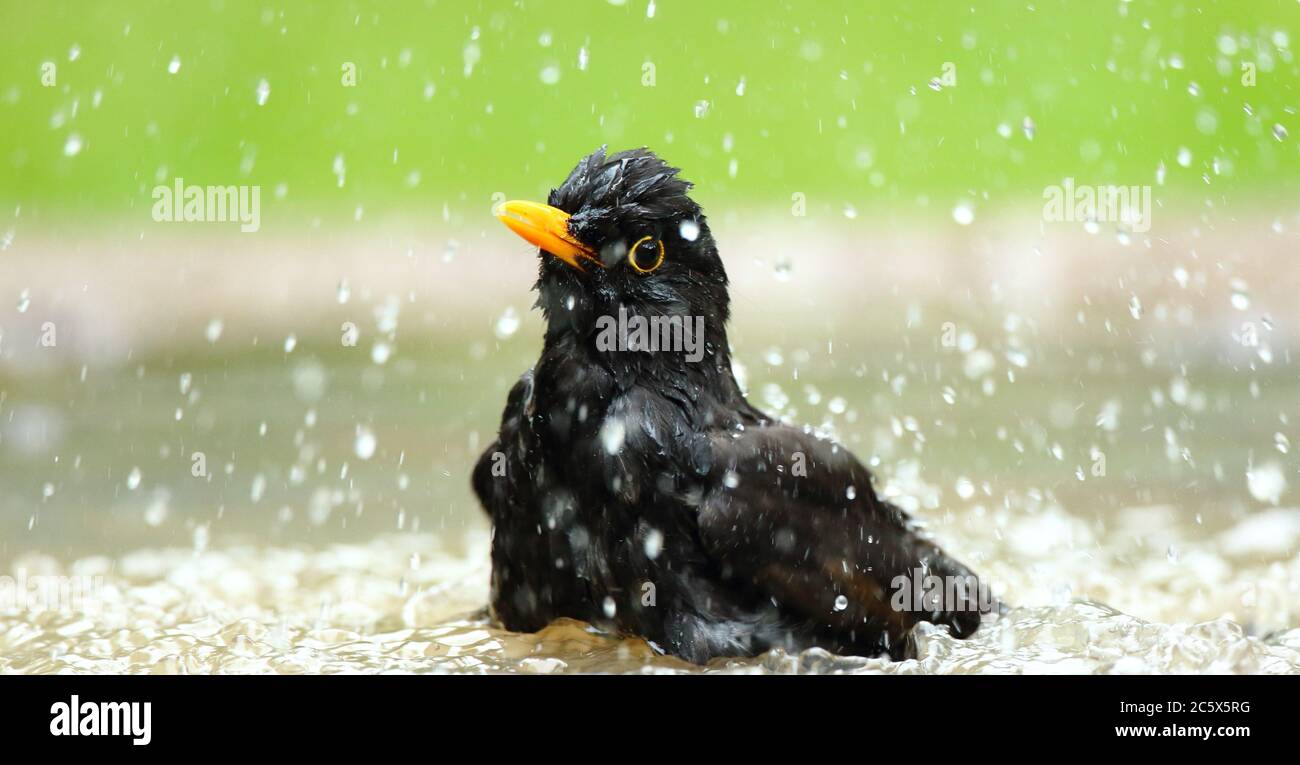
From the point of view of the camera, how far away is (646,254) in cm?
527

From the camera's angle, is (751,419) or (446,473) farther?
(446,473)

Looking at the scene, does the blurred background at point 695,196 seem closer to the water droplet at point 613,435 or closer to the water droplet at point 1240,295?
the water droplet at point 1240,295

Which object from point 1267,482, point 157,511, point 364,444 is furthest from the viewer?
point 364,444

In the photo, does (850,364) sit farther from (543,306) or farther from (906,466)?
(543,306)

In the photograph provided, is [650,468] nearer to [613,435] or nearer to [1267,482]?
[613,435]

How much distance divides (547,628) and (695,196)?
7.65 m

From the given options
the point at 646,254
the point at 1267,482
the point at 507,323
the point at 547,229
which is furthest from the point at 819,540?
the point at 507,323

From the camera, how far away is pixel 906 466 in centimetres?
902

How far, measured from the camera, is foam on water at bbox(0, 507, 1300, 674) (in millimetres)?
5348

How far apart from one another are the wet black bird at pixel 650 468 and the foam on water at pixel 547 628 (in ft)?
0.53
